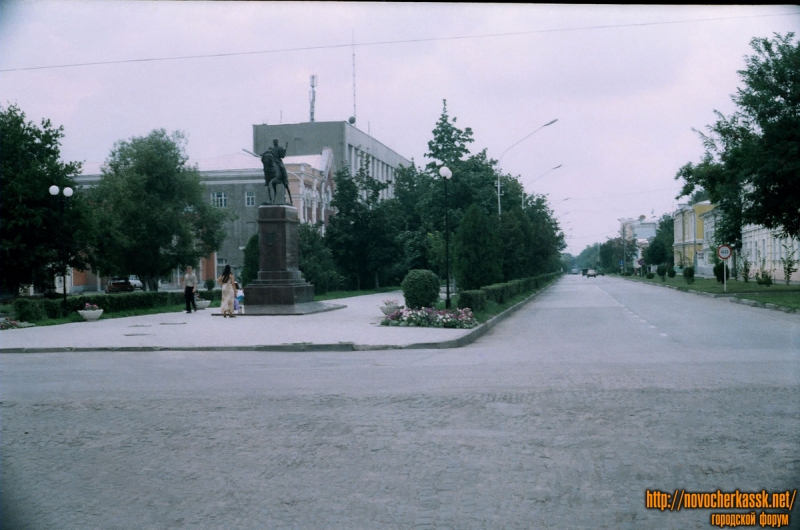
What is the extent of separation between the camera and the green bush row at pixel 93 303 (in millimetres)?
24812

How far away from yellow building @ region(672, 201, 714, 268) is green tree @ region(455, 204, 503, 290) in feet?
275

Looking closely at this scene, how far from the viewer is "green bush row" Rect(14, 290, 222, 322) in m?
24.8

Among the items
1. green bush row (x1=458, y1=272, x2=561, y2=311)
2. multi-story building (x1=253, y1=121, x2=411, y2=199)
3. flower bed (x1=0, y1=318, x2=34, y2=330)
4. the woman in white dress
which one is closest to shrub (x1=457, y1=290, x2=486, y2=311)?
green bush row (x1=458, y1=272, x2=561, y2=311)

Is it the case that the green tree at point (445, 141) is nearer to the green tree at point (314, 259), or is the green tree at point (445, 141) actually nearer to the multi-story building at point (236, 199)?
the green tree at point (314, 259)

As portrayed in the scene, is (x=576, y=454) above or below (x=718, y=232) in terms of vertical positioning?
below

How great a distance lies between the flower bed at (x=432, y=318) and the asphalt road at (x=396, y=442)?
21.7 feet

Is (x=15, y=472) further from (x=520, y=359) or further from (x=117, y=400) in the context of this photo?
(x=520, y=359)

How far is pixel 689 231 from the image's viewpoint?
396 ft

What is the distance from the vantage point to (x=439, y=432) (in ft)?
25.4

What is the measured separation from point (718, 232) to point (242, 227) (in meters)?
38.5

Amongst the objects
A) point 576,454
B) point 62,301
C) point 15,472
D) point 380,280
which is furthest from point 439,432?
point 380,280

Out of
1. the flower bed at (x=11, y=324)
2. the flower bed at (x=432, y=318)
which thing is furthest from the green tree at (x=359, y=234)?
the flower bed at (x=432, y=318)

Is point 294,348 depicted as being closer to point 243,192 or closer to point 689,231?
point 243,192

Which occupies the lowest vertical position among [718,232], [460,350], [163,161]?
Result: [460,350]
